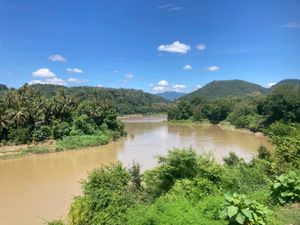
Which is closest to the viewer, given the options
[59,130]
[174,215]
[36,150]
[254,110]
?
[174,215]

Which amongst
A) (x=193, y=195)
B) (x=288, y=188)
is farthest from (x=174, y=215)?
(x=193, y=195)

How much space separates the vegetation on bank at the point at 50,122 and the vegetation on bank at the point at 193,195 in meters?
27.9

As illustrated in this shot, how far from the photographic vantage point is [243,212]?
21.2 feet

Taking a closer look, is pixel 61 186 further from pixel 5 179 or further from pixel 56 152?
pixel 56 152

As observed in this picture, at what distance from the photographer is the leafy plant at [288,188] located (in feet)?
27.7

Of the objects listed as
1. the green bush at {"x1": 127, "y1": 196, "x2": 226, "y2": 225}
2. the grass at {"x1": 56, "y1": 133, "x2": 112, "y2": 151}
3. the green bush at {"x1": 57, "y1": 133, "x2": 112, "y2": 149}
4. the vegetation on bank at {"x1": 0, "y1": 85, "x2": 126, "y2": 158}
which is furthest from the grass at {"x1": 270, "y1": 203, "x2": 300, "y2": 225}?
the green bush at {"x1": 57, "y1": 133, "x2": 112, "y2": 149}

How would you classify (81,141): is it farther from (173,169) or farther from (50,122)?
(173,169)

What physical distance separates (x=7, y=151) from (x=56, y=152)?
5.23 meters

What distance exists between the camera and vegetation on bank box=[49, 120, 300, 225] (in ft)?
23.1

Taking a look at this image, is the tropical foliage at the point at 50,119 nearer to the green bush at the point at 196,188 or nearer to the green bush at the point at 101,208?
the green bush at the point at 101,208

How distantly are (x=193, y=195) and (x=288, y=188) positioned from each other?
10.8ft

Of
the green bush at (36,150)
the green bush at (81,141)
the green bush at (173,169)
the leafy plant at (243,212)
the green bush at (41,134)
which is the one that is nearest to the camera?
the leafy plant at (243,212)

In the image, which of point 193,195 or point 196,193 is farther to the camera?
point 196,193

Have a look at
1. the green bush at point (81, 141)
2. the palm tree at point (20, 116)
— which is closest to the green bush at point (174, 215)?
the green bush at point (81, 141)
